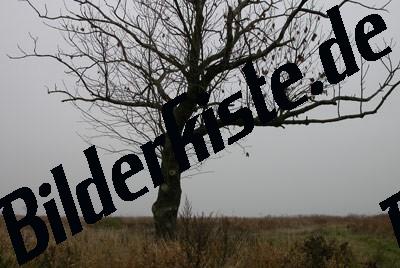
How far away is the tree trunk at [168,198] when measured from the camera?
12398 millimetres

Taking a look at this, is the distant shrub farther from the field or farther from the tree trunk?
the tree trunk

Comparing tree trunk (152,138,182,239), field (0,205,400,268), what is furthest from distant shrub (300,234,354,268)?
tree trunk (152,138,182,239)

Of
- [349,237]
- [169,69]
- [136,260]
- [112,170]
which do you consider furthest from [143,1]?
[349,237]

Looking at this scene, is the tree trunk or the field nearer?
the field

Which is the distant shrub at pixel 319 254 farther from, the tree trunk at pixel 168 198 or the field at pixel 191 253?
the tree trunk at pixel 168 198

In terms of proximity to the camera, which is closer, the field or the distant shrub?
the field

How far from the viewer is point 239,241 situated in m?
8.97

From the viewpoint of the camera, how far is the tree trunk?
12398 mm

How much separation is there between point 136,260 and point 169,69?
663cm

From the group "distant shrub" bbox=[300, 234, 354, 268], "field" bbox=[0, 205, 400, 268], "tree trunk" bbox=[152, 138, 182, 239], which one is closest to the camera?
"field" bbox=[0, 205, 400, 268]

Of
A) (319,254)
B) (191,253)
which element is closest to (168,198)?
(319,254)

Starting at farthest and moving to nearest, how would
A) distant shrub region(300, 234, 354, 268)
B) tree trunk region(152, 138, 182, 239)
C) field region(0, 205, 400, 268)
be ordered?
tree trunk region(152, 138, 182, 239)
distant shrub region(300, 234, 354, 268)
field region(0, 205, 400, 268)

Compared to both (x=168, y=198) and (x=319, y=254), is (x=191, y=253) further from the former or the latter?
(x=168, y=198)

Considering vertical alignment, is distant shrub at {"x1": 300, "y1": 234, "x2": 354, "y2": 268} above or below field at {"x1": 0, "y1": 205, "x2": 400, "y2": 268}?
below
